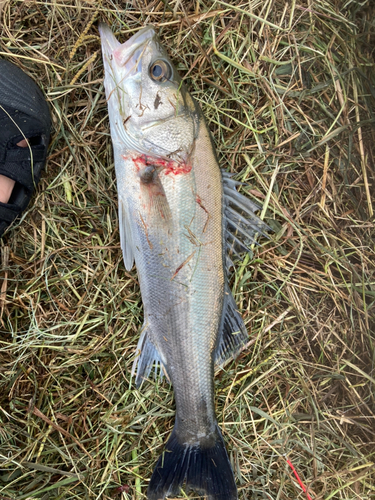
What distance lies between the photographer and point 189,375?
1978 mm

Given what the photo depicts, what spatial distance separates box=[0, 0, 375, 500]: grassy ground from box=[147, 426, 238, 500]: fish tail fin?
13 centimetres

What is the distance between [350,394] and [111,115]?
2.29m

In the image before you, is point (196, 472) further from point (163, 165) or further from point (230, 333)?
point (163, 165)

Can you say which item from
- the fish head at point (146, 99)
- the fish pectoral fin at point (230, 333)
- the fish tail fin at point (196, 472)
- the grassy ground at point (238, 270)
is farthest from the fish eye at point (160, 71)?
the fish tail fin at point (196, 472)

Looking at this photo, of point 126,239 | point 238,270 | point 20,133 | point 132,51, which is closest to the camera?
point 132,51

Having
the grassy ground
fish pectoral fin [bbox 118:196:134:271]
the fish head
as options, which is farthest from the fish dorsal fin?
fish pectoral fin [bbox 118:196:134:271]

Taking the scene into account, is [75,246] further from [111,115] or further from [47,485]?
[47,485]

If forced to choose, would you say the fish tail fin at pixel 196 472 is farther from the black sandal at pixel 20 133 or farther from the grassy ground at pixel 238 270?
the black sandal at pixel 20 133

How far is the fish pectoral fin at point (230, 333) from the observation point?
2047 mm

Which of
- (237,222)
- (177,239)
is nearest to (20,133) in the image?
(177,239)

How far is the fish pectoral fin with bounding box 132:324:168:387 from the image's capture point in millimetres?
2076

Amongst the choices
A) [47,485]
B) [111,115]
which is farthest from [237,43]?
[47,485]

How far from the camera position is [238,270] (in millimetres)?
2236

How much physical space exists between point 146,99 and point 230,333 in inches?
54.3
